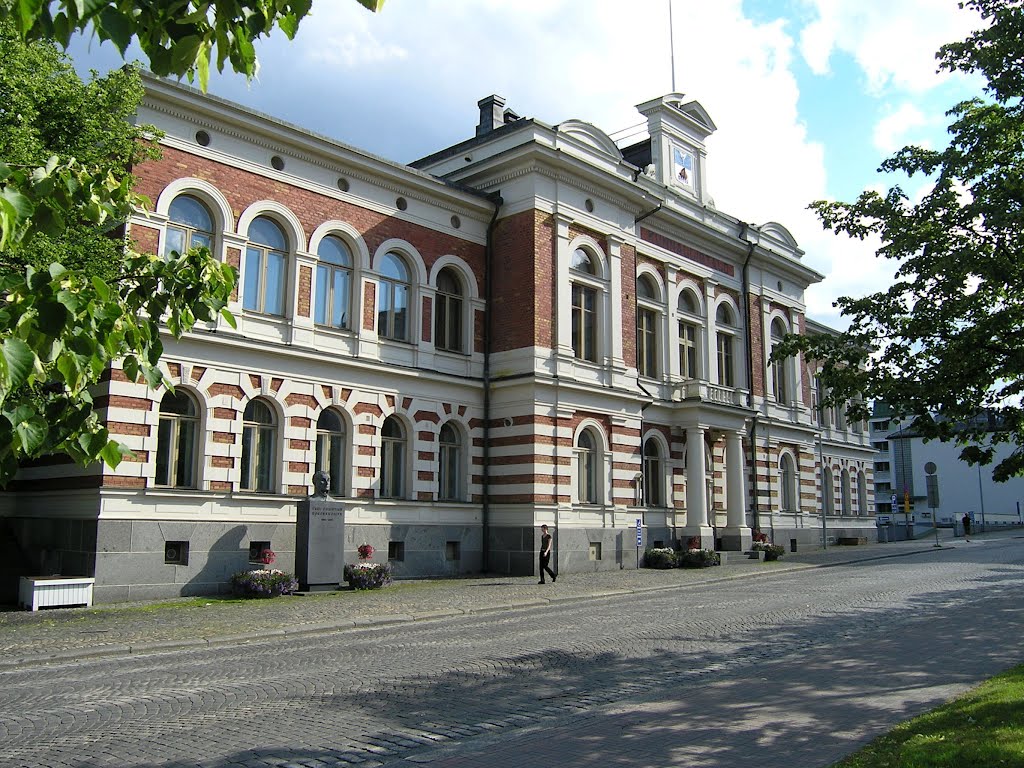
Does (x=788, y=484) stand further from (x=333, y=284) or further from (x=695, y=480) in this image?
(x=333, y=284)

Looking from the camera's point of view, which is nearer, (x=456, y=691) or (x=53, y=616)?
(x=456, y=691)

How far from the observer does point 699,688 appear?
10.2m

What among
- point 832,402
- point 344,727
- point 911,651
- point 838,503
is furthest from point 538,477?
point 838,503

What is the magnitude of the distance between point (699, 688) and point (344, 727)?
4.11 metres

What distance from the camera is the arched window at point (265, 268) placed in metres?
23.4

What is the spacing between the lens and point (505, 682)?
1062cm

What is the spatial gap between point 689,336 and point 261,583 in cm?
2121

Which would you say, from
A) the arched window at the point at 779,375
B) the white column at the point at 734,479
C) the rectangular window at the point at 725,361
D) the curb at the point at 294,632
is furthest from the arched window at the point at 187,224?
the arched window at the point at 779,375

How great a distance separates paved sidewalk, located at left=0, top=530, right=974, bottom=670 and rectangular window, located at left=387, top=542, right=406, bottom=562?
1.49m

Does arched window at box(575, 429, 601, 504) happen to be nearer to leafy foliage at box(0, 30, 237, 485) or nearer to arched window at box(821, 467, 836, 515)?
arched window at box(821, 467, 836, 515)

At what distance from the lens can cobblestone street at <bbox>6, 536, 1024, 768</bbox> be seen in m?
→ 7.68

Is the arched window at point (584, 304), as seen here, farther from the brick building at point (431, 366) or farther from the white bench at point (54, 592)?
the white bench at point (54, 592)

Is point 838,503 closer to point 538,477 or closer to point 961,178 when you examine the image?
point 538,477

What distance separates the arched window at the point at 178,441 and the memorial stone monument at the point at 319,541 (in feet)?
9.27
